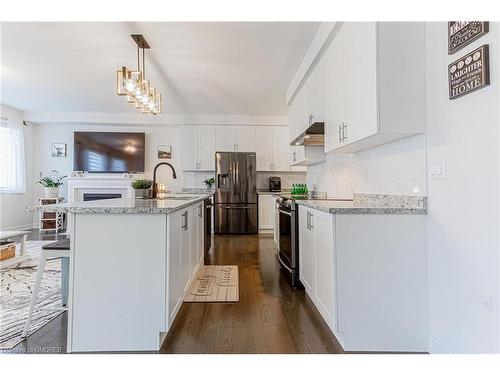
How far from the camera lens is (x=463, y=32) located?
1.52 meters

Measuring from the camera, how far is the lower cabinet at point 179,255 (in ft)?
6.03

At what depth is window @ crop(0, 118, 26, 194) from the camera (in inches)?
232

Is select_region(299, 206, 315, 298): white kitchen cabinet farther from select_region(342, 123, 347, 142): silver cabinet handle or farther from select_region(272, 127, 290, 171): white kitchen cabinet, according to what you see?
select_region(272, 127, 290, 171): white kitchen cabinet

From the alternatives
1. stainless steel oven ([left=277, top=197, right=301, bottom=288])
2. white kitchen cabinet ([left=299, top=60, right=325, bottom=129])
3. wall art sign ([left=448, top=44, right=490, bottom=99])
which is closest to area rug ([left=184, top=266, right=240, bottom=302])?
stainless steel oven ([left=277, top=197, right=301, bottom=288])

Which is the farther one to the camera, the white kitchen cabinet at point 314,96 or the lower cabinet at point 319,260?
the white kitchen cabinet at point 314,96

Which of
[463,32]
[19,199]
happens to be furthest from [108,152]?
[463,32]

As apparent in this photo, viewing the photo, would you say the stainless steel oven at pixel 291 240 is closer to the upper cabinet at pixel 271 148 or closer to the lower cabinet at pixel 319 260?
the lower cabinet at pixel 319 260

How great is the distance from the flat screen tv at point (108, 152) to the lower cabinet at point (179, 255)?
15.2 ft

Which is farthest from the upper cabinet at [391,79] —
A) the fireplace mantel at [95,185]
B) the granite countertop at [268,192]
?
the fireplace mantel at [95,185]

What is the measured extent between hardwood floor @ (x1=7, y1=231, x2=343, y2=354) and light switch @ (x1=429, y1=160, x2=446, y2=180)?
121 centimetres
